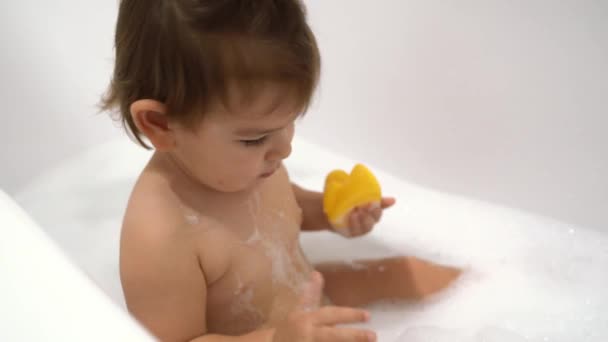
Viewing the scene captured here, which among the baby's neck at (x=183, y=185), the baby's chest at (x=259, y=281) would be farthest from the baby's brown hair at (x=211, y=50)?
the baby's chest at (x=259, y=281)

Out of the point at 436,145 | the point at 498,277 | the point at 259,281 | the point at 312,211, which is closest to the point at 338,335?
the point at 259,281

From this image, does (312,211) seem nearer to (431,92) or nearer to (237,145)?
(237,145)

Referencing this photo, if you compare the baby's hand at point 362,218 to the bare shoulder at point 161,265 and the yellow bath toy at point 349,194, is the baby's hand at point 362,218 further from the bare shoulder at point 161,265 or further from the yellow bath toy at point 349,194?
the bare shoulder at point 161,265

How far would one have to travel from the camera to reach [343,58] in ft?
4.46

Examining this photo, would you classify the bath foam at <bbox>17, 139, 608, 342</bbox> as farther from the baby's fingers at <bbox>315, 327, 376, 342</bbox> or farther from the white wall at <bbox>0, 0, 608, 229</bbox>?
the baby's fingers at <bbox>315, 327, 376, 342</bbox>

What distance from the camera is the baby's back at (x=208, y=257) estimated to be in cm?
70

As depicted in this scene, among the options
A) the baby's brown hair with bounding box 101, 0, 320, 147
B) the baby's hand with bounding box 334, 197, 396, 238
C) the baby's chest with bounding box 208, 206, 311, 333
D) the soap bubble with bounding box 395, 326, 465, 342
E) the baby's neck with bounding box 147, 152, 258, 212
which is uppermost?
the baby's brown hair with bounding box 101, 0, 320, 147

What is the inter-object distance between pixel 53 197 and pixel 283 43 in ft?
2.55

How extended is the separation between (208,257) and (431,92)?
0.67 metres

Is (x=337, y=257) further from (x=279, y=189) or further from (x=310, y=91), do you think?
(x=310, y=91)

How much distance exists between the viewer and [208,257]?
2.48 feet


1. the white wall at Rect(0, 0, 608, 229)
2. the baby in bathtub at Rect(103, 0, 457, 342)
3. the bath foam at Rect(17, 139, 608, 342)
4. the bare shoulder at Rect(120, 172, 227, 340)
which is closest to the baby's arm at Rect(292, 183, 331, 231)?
the baby in bathtub at Rect(103, 0, 457, 342)

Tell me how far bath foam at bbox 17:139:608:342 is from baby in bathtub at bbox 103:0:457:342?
8.3 inches

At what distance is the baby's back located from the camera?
0.70m
